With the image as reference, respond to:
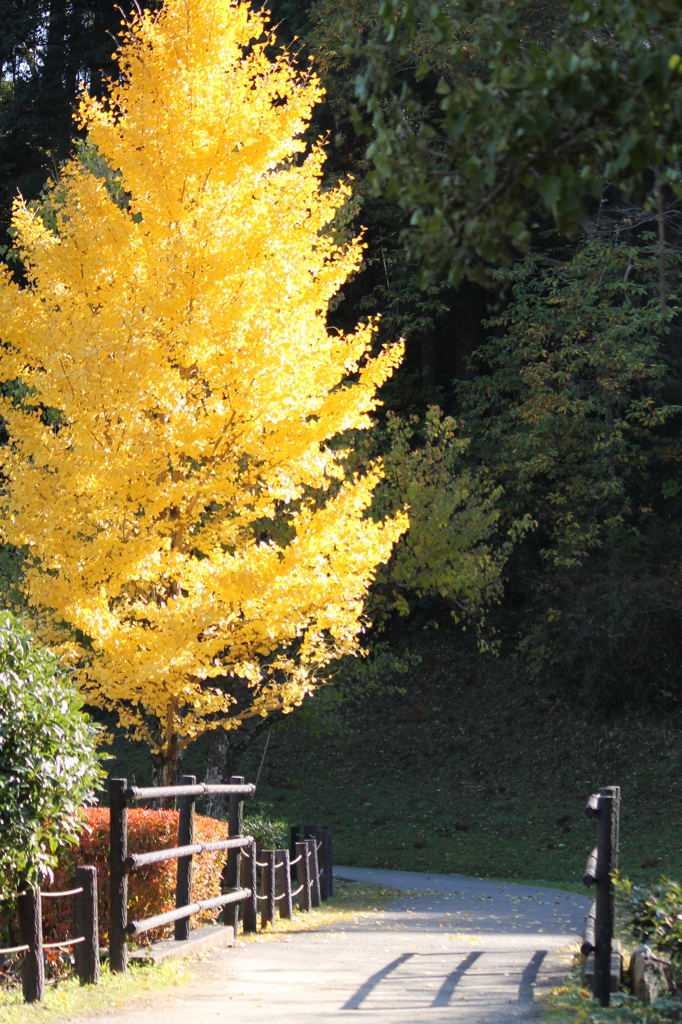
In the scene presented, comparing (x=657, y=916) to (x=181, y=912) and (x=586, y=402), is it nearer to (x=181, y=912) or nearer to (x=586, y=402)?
(x=181, y=912)

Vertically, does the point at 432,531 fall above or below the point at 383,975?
above

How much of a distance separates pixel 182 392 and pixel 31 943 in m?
5.37

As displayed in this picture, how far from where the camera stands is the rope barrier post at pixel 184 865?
759 cm

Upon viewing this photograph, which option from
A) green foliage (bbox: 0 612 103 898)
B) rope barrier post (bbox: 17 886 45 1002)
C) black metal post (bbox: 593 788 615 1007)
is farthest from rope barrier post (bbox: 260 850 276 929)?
black metal post (bbox: 593 788 615 1007)

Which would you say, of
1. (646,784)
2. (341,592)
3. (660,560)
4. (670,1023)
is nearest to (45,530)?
(341,592)

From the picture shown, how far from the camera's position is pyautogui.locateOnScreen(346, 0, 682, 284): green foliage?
348cm

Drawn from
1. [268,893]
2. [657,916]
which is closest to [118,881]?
[268,893]

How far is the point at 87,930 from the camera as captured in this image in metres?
6.27

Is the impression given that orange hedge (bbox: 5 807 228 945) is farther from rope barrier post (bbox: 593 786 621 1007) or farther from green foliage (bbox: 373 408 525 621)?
green foliage (bbox: 373 408 525 621)

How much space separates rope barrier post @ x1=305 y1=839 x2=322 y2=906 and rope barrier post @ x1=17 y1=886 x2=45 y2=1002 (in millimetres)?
6234

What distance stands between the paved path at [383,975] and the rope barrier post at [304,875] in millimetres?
718

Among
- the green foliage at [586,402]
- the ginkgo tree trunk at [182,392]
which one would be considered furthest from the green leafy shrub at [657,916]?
the green foliage at [586,402]

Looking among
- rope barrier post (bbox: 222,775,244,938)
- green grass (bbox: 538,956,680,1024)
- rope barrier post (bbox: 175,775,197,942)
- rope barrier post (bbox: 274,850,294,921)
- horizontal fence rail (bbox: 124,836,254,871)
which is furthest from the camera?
rope barrier post (bbox: 274,850,294,921)

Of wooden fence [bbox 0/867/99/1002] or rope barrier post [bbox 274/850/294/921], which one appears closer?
wooden fence [bbox 0/867/99/1002]
